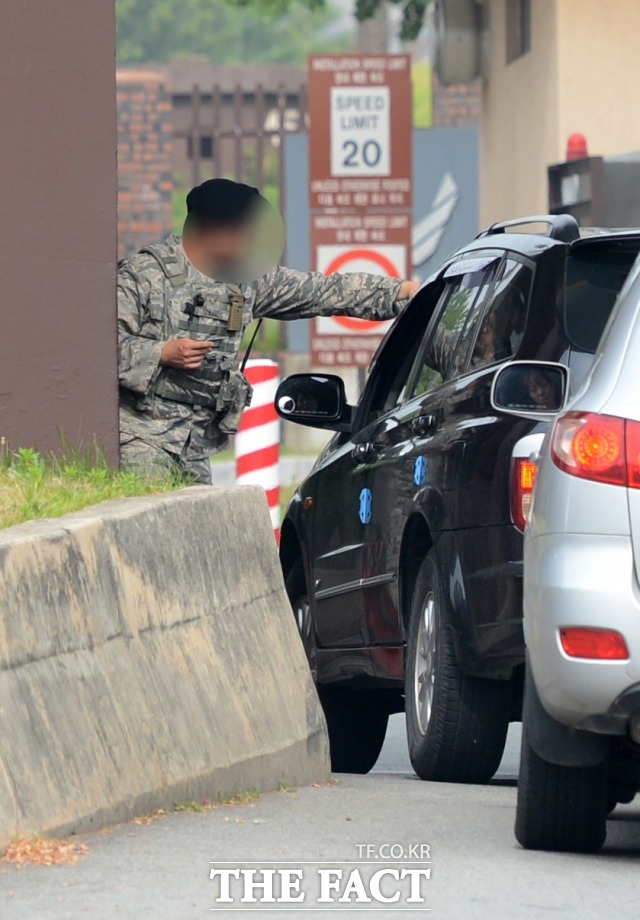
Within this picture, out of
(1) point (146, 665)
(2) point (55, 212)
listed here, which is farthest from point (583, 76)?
(1) point (146, 665)

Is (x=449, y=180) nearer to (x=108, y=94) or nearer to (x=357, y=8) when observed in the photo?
(x=357, y=8)

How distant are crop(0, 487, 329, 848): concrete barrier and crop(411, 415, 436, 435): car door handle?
1.85 feet

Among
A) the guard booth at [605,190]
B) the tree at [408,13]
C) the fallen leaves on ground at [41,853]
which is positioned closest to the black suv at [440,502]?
the fallen leaves on ground at [41,853]

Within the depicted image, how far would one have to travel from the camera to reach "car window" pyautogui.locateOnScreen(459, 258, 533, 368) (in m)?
6.29

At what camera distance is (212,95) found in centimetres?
3328

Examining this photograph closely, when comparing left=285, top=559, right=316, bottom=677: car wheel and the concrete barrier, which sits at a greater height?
the concrete barrier

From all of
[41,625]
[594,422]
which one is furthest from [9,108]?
[594,422]

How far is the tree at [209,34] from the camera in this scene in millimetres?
92438

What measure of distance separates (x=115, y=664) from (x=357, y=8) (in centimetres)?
1924

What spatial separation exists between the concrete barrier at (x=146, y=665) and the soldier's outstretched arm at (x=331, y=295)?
5.67 ft

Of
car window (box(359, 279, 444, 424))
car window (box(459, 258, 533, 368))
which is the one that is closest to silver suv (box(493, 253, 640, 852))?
car window (box(459, 258, 533, 368))

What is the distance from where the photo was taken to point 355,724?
8617 mm

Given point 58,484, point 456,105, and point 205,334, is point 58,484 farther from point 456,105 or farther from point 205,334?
point 456,105

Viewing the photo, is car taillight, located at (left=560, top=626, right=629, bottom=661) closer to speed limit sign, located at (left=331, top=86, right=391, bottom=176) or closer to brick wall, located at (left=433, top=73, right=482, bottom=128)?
speed limit sign, located at (left=331, top=86, right=391, bottom=176)
